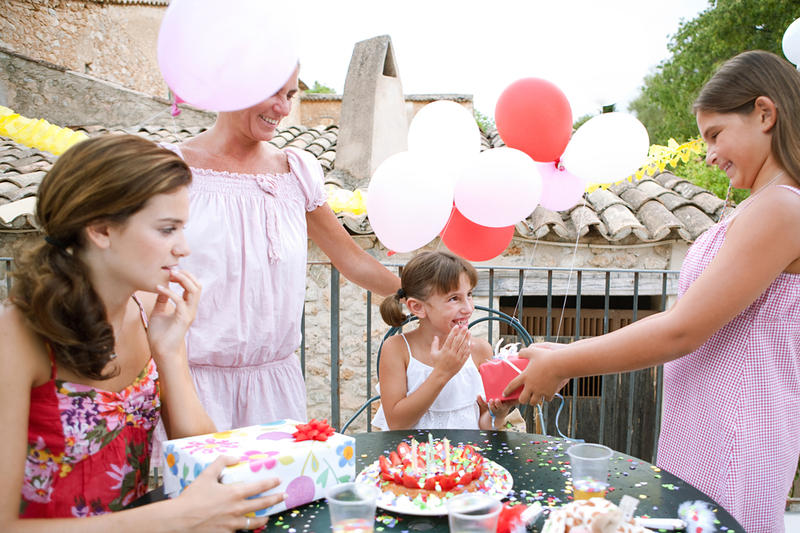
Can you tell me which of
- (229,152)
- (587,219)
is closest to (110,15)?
(587,219)

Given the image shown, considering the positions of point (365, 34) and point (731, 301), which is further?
point (365, 34)

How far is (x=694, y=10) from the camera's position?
18.9 metres

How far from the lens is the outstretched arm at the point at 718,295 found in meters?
1.43

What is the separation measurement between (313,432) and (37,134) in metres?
7.33

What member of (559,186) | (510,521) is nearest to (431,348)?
(559,186)

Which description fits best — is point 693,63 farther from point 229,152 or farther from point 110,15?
point 229,152

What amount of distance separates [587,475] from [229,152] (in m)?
1.32

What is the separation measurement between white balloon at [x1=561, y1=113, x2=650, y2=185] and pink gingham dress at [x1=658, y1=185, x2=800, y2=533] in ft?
2.95

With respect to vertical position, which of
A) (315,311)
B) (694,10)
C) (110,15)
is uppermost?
(694,10)

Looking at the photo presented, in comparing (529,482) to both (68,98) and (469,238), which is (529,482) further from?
(68,98)

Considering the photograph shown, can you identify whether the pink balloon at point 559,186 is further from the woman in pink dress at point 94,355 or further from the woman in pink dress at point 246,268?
the woman in pink dress at point 94,355

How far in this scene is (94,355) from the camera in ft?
4.29

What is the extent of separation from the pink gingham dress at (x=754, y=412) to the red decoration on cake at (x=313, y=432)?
97cm

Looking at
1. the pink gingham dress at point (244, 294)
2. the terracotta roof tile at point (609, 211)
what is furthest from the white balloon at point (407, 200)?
the terracotta roof tile at point (609, 211)
